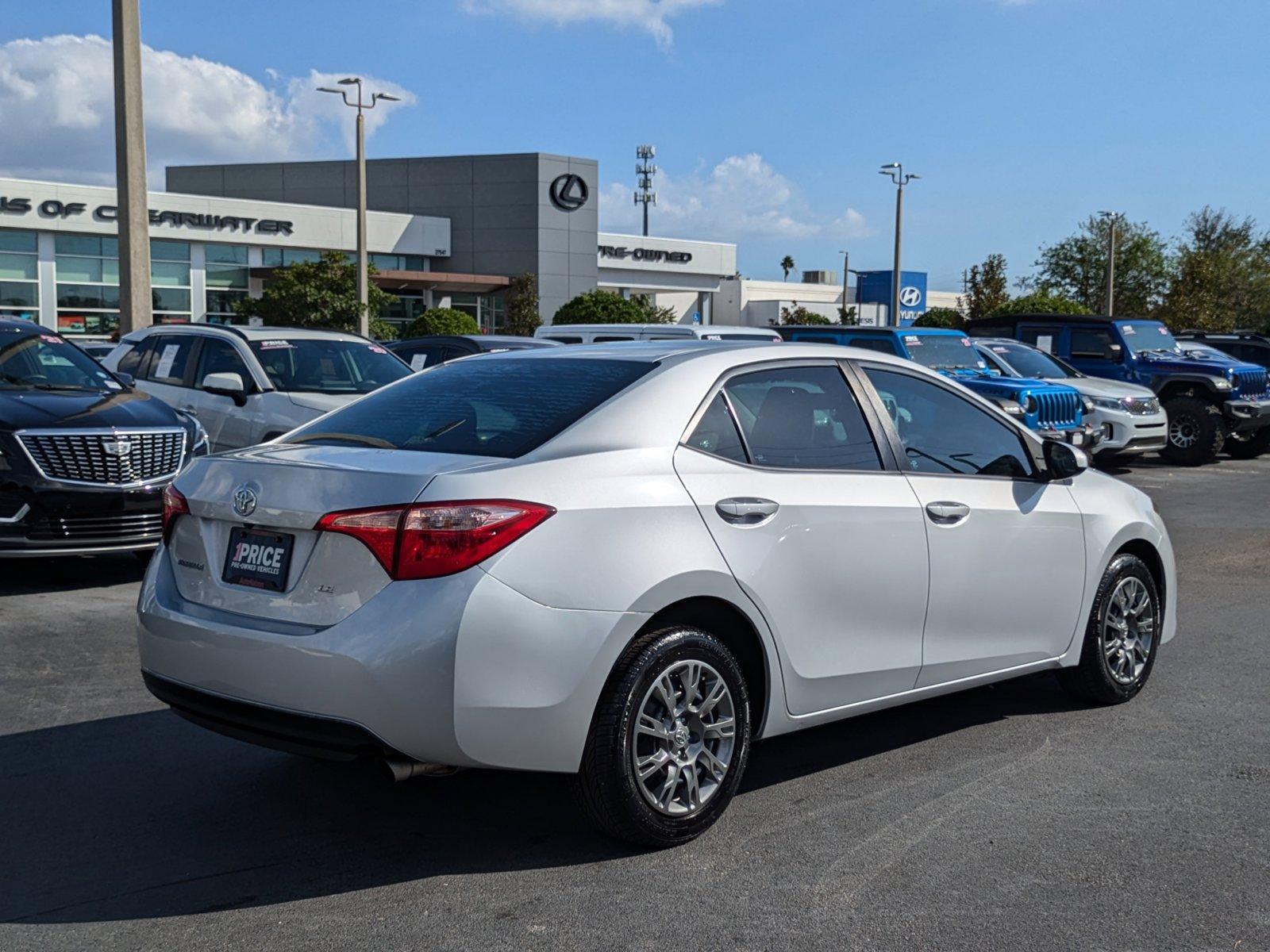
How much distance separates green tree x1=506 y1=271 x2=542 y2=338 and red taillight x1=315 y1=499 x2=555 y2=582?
5100 cm

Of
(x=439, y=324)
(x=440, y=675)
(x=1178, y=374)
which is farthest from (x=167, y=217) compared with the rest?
(x=440, y=675)

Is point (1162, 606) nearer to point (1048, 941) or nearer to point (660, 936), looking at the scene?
point (1048, 941)

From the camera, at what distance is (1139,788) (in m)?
4.99

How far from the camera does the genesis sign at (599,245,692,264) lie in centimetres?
6756

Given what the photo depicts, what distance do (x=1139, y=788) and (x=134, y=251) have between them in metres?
13.9

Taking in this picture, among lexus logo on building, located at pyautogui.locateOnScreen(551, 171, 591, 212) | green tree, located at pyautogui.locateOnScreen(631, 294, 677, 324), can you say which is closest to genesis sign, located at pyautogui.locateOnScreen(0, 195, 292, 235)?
lexus logo on building, located at pyautogui.locateOnScreen(551, 171, 591, 212)

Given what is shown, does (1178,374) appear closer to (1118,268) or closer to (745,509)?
(745,509)

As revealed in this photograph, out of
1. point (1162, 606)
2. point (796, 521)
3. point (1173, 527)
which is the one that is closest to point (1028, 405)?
point (1173, 527)

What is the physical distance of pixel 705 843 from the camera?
4.41 metres

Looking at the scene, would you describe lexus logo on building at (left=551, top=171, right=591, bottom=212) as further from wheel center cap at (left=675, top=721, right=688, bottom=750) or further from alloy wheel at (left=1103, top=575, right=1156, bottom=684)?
wheel center cap at (left=675, top=721, right=688, bottom=750)

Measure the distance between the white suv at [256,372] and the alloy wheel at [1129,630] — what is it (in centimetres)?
728

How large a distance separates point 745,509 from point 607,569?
2.14 ft

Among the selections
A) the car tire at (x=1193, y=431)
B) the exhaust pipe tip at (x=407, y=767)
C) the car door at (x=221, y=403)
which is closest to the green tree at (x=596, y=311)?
the car tire at (x=1193, y=431)

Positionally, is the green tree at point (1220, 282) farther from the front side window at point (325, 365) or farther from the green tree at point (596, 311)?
the front side window at point (325, 365)
